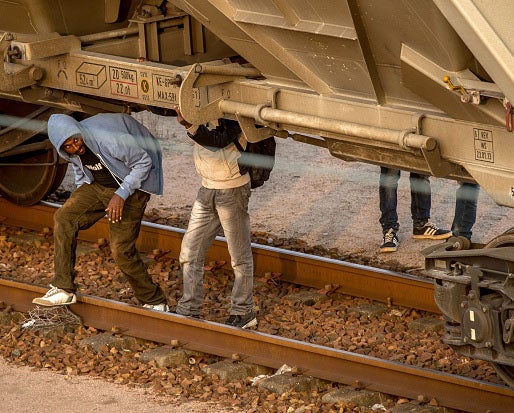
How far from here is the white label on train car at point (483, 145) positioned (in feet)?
24.1

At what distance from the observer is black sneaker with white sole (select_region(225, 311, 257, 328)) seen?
9.67m

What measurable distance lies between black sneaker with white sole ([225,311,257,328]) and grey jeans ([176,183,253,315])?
31 mm

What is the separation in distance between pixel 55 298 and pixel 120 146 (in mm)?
1257

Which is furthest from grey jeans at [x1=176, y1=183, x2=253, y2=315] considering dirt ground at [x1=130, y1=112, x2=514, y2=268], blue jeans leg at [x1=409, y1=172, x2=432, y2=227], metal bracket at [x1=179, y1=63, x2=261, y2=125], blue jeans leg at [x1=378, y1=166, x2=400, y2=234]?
blue jeans leg at [x1=409, y1=172, x2=432, y2=227]

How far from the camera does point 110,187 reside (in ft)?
32.2

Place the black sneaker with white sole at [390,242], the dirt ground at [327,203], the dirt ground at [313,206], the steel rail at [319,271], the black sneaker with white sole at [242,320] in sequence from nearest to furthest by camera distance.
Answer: the dirt ground at [313,206]
the black sneaker with white sole at [242,320]
the steel rail at [319,271]
the black sneaker with white sole at [390,242]
the dirt ground at [327,203]

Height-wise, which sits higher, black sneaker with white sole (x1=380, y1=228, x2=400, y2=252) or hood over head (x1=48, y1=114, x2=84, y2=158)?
hood over head (x1=48, y1=114, x2=84, y2=158)

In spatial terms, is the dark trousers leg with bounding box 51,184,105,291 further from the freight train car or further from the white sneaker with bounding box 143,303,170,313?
the freight train car

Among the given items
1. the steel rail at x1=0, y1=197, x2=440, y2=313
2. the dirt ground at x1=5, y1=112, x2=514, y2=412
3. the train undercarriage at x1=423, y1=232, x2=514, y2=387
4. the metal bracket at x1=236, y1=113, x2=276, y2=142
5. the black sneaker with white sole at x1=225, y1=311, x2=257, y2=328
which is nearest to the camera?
the train undercarriage at x1=423, y1=232, x2=514, y2=387

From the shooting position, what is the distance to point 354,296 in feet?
33.6

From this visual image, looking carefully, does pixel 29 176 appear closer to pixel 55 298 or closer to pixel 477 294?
pixel 55 298

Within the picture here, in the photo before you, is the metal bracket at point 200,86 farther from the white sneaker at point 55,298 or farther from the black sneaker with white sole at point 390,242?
the black sneaker with white sole at point 390,242

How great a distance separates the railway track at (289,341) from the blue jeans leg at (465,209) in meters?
1.25

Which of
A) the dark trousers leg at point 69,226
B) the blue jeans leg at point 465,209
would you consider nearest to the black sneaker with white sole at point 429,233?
the blue jeans leg at point 465,209
